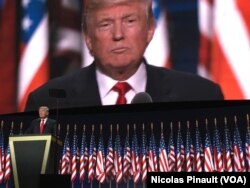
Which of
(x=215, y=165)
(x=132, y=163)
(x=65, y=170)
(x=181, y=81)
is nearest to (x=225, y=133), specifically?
(x=215, y=165)

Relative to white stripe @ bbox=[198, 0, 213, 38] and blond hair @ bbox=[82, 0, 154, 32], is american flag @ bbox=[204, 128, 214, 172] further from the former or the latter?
blond hair @ bbox=[82, 0, 154, 32]

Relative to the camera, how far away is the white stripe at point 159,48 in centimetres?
1026

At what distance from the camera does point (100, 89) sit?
35.0ft

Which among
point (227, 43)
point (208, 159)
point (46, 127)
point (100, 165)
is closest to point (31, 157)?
point (46, 127)

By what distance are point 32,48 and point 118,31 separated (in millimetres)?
2216

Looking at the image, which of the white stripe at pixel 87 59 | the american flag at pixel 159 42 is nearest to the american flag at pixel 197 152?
the american flag at pixel 159 42

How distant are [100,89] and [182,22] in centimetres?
247

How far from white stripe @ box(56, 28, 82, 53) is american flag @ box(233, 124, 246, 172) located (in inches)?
162

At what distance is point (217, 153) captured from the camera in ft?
32.6

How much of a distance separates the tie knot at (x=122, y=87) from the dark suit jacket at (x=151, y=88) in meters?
0.45

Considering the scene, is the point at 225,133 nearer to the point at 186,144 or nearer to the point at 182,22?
the point at 186,144

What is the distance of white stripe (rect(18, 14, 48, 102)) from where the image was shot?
1080 cm

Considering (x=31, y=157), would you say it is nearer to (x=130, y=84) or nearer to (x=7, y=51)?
(x=130, y=84)

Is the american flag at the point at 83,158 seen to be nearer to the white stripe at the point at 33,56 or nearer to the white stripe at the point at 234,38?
the white stripe at the point at 33,56
